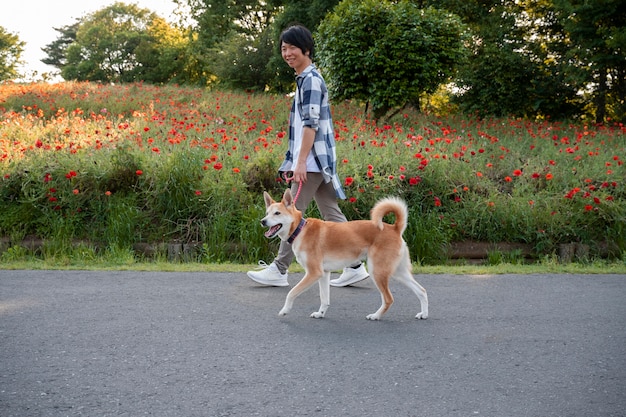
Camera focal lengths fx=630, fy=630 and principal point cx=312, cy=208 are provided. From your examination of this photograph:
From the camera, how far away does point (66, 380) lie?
377 centimetres

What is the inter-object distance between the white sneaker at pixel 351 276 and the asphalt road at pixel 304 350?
12cm

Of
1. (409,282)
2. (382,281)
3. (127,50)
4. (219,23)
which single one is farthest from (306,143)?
(127,50)

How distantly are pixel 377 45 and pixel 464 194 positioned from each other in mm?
6014

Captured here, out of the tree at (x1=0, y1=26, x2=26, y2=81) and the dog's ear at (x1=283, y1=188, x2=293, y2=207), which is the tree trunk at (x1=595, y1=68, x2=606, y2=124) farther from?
the tree at (x1=0, y1=26, x2=26, y2=81)

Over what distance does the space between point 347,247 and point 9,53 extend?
158ft

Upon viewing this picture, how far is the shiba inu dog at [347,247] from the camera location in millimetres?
5184

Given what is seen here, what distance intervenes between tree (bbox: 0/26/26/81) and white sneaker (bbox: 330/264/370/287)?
45.5m

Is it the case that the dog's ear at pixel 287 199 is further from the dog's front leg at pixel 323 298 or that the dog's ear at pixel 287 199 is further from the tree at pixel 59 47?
the tree at pixel 59 47

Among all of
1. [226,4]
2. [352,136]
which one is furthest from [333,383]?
[226,4]

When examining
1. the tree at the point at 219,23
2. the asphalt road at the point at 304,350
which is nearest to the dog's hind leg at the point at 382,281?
the asphalt road at the point at 304,350

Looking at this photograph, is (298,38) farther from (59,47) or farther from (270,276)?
(59,47)

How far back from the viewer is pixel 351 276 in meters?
6.45

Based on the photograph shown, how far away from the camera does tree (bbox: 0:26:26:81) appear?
4556 centimetres

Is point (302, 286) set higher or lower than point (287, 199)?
lower
